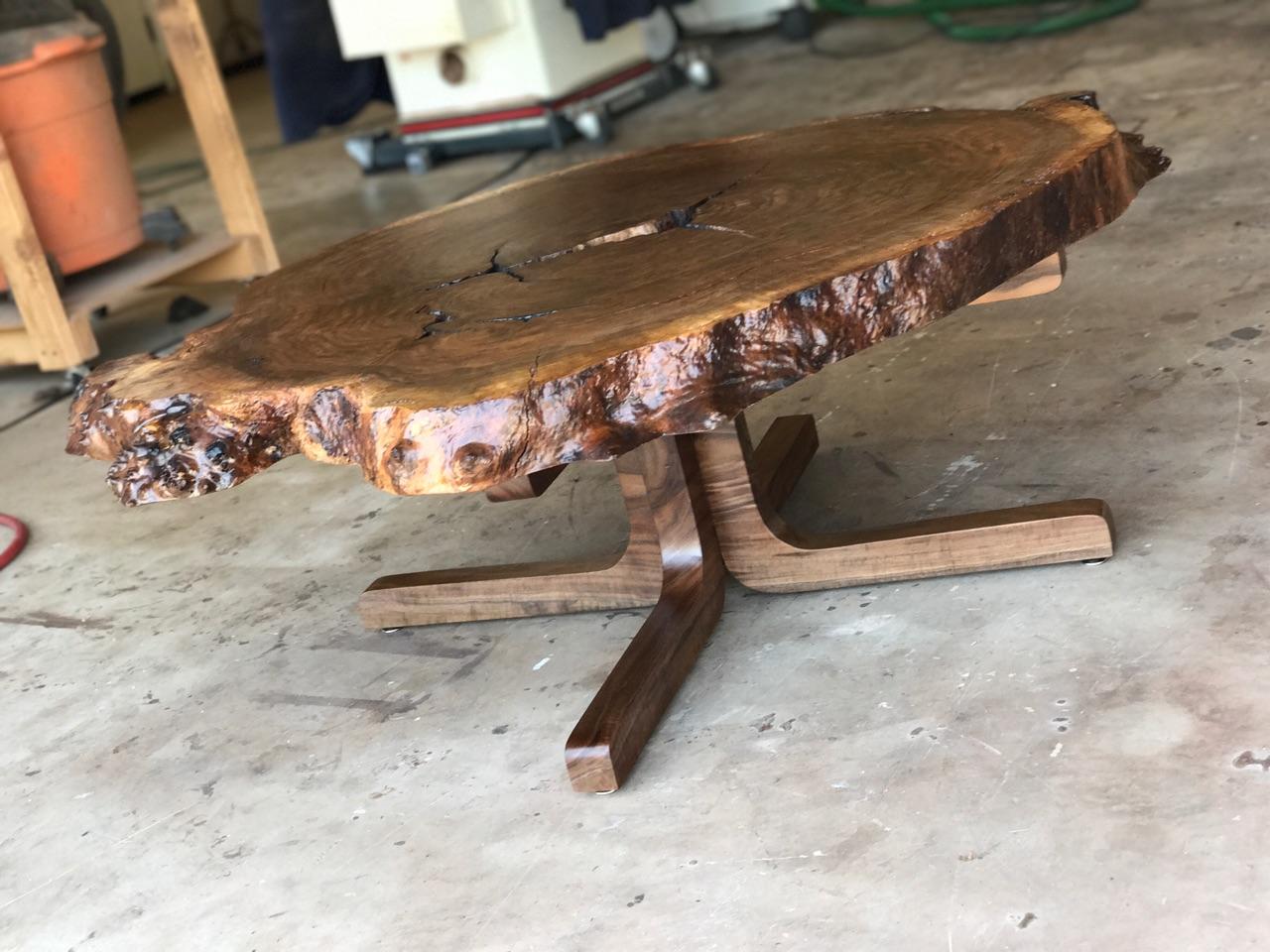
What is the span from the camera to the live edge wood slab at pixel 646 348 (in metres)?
1.27

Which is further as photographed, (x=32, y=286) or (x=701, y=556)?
(x=32, y=286)

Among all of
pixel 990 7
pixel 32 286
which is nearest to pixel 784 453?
pixel 32 286

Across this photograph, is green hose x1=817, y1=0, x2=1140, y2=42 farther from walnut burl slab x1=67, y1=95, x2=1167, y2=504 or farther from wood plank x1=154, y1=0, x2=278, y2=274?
walnut burl slab x1=67, y1=95, x2=1167, y2=504

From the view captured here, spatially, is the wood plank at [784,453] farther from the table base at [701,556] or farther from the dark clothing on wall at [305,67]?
the dark clothing on wall at [305,67]

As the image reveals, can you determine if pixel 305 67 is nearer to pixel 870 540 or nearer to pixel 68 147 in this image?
pixel 68 147

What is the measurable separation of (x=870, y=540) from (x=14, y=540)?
1.48 meters

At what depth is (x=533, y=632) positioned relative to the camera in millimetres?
1823

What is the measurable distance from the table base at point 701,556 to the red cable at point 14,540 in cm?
85

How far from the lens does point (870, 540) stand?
5.58ft

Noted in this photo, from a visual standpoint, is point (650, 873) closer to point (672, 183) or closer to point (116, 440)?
point (116, 440)

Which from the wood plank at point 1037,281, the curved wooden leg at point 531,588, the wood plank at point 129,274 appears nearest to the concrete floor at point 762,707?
the curved wooden leg at point 531,588

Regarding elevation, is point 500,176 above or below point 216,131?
below

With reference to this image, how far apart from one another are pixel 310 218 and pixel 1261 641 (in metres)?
3.43

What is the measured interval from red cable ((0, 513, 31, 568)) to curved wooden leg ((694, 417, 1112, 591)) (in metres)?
1.26
